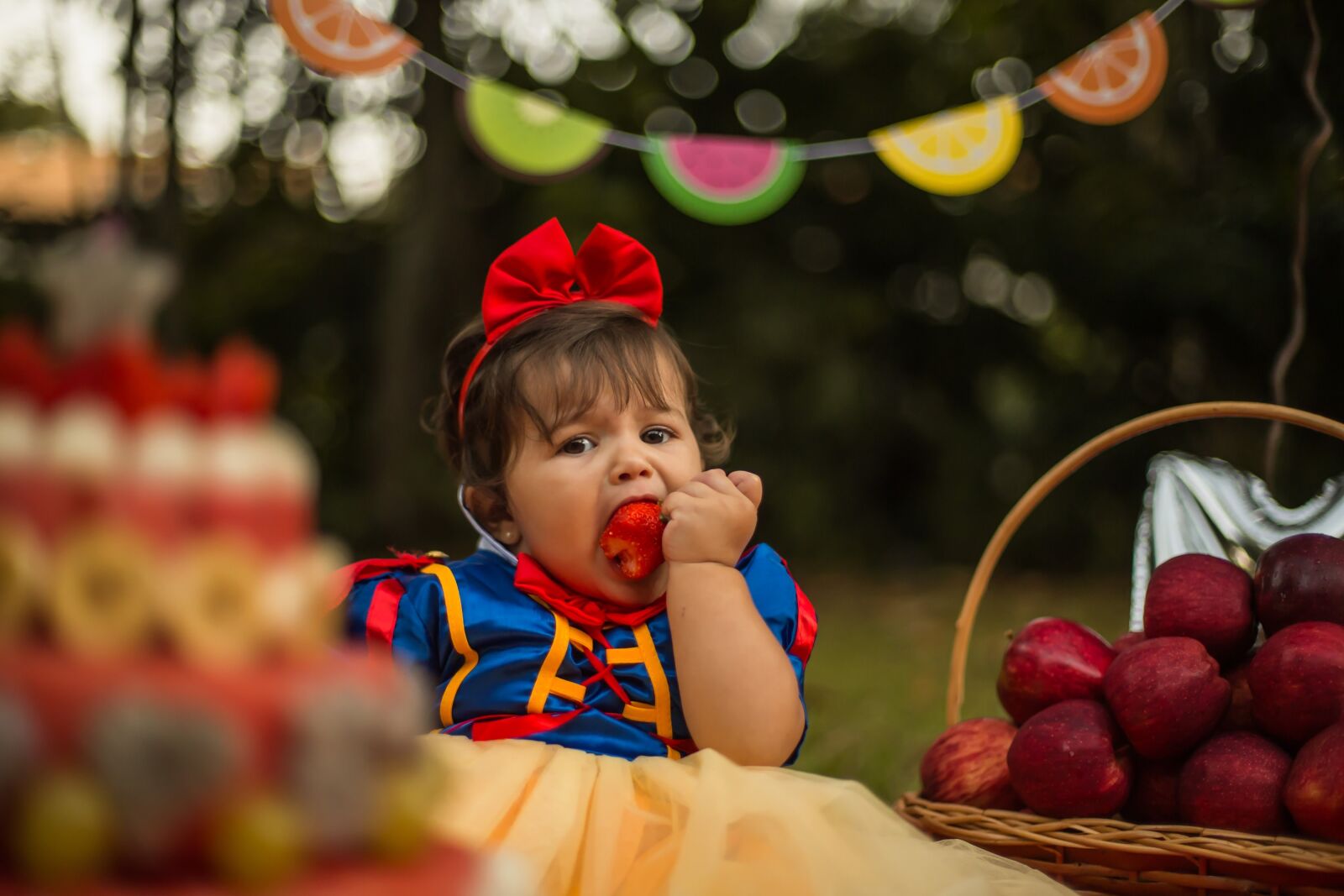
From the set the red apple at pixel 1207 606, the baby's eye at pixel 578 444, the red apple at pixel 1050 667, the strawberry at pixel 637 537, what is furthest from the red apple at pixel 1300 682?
the baby's eye at pixel 578 444

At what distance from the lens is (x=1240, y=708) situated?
68.4 inches

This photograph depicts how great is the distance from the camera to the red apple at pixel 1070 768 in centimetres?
162

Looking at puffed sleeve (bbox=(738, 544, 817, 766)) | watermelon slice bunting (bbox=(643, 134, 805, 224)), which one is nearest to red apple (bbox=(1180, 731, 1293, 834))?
puffed sleeve (bbox=(738, 544, 817, 766))

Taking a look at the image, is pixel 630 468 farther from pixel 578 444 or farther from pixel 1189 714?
pixel 1189 714

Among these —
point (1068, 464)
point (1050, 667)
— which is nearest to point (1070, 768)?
point (1050, 667)

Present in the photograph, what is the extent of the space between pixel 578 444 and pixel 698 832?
628 millimetres

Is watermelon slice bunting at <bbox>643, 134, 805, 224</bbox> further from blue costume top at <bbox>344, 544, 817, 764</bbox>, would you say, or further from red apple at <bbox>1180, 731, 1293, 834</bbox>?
red apple at <bbox>1180, 731, 1293, 834</bbox>

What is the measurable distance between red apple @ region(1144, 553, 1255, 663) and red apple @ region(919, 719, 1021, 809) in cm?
29

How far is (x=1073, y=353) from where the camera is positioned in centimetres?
699

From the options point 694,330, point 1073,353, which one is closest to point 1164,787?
point 694,330

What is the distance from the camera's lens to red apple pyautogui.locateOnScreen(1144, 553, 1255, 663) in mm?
1772

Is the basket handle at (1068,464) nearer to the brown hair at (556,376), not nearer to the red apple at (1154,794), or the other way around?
the red apple at (1154,794)

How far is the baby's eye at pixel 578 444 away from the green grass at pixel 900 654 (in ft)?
2.54

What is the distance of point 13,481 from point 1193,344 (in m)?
6.13
